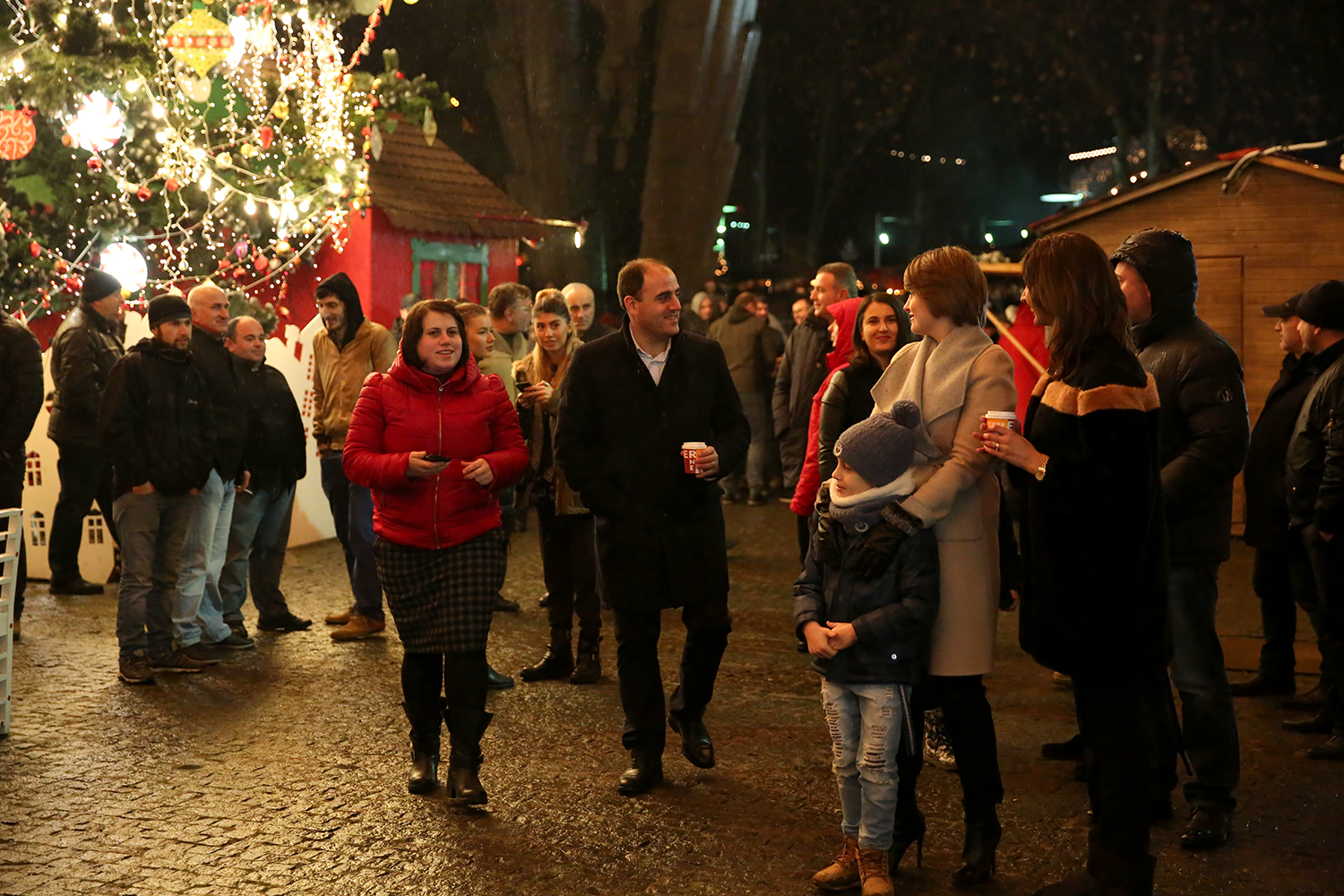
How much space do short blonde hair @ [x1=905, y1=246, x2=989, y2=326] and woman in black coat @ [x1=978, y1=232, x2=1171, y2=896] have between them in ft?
1.06

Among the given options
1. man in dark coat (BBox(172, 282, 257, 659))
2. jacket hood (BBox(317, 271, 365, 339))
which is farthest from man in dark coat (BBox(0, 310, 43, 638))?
jacket hood (BBox(317, 271, 365, 339))

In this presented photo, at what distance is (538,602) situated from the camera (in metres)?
9.96

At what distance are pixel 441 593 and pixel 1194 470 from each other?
2991 mm

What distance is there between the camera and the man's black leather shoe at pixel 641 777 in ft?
18.7

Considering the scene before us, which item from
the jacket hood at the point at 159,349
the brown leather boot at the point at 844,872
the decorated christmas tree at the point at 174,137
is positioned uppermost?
the decorated christmas tree at the point at 174,137

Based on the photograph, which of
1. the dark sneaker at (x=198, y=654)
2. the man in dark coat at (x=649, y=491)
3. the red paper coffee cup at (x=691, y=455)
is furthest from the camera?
the dark sneaker at (x=198, y=654)

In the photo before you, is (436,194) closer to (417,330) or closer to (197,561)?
(197,561)

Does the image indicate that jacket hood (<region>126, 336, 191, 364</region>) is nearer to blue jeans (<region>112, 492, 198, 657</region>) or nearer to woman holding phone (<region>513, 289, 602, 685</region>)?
blue jeans (<region>112, 492, 198, 657</region>)

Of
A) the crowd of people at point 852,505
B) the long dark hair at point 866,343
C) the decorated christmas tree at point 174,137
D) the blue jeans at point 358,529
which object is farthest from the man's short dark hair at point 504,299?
the decorated christmas tree at point 174,137

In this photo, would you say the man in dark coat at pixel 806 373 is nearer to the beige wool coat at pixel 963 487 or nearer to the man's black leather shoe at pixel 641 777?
the man's black leather shoe at pixel 641 777

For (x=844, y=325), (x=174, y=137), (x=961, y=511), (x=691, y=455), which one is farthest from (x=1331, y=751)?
(x=174, y=137)

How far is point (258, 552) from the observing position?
9258 mm

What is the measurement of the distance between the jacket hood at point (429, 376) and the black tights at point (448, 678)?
112 centimetres

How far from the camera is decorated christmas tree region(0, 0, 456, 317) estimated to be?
11.8m
